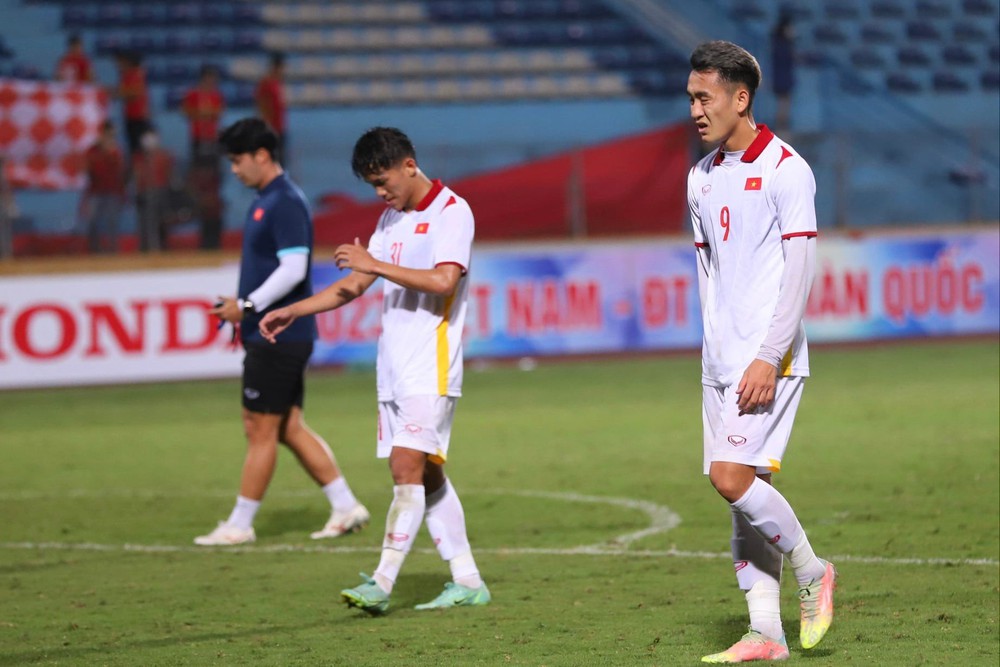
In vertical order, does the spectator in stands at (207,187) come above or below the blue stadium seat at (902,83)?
below

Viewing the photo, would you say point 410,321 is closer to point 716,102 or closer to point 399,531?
point 399,531

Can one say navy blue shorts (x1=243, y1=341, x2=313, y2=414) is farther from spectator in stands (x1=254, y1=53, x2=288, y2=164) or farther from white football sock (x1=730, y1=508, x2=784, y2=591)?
spectator in stands (x1=254, y1=53, x2=288, y2=164)

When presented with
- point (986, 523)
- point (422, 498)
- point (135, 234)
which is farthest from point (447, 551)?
point (135, 234)

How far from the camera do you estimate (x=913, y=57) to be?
79.7 ft

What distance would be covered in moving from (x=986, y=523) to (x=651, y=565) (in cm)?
186

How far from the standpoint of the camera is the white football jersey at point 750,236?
4.90 metres

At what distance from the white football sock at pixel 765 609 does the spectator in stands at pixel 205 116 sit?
1192 centimetres

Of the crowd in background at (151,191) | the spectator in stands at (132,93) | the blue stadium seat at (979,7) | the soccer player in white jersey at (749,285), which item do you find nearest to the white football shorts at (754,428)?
the soccer player in white jersey at (749,285)

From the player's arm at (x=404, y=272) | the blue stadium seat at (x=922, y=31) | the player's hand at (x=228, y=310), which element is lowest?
the player's hand at (x=228, y=310)

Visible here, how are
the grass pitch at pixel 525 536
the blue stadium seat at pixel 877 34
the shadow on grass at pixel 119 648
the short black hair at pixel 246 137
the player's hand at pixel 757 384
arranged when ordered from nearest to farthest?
1. the player's hand at pixel 757 384
2. the shadow on grass at pixel 119 648
3. the grass pitch at pixel 525 536
4. the short black hair at pixel 246 137
5. the blue stadium seat at pixel 877 34

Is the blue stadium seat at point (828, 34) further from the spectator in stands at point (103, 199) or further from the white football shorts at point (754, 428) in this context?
the white football shorts at point (754, 428)

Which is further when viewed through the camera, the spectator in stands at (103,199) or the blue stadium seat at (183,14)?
the blue stadium seat at (183,14)

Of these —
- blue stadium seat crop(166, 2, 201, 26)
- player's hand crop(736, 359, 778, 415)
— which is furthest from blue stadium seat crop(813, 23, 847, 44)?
player's hand crop(736, 359, 778, 415)

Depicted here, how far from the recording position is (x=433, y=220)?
20.6 feet
